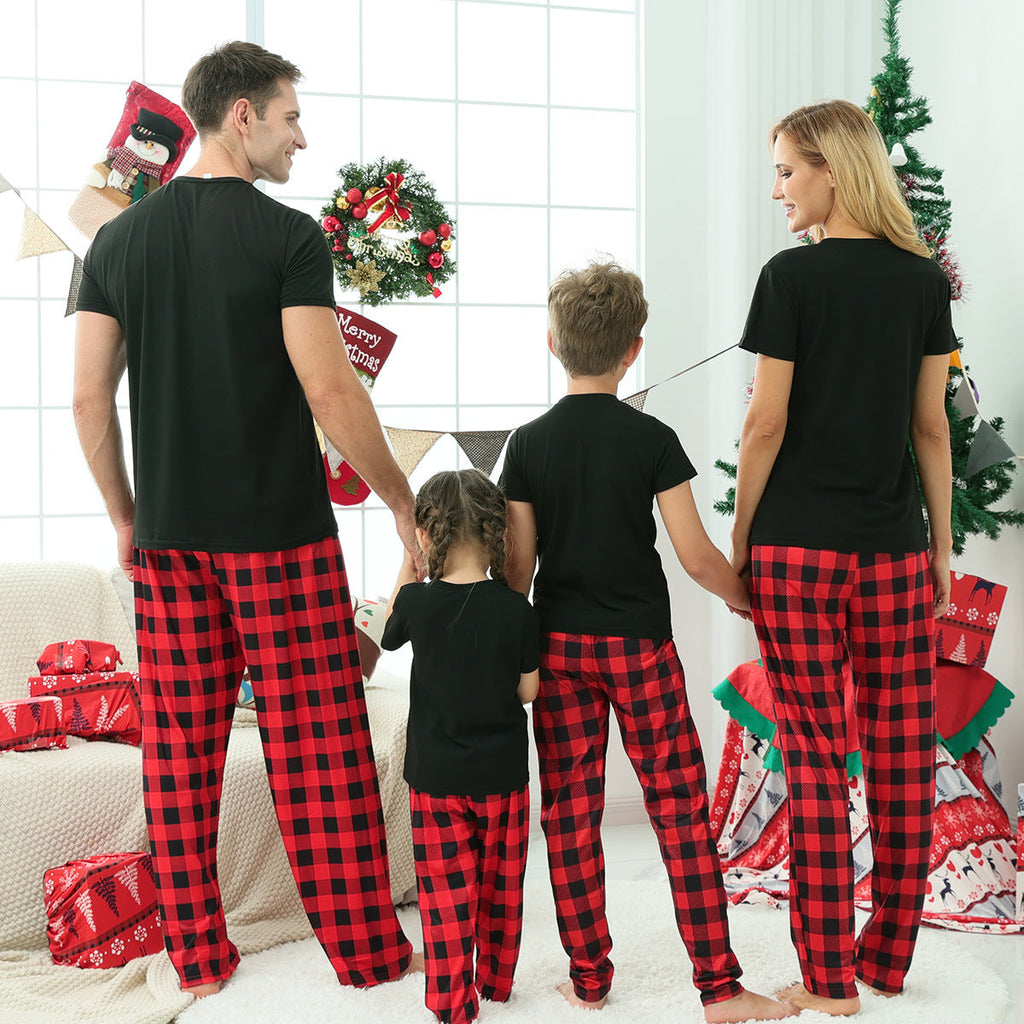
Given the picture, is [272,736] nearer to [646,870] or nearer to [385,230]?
[646,870]

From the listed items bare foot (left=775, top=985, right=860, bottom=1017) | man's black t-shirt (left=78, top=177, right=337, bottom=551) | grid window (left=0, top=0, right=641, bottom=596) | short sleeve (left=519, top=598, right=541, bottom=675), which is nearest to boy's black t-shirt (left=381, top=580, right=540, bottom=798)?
short sleeve (left=519, top=598, right=541, bottom=675)

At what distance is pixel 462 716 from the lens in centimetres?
180

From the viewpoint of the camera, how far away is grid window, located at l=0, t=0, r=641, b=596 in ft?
10.6

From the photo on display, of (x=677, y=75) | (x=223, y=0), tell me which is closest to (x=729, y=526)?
(x=677, y=75)

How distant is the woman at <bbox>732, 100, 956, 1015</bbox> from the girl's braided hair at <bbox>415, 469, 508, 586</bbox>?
44cm

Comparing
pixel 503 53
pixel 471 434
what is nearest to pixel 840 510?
pixel 471 434

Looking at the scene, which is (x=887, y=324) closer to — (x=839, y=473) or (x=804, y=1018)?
(x=839, y=473)

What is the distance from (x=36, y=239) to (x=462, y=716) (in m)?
1.72

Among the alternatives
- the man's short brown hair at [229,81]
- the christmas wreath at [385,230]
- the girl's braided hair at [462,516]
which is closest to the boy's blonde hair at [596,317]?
the girl's braided hair at [462,516]

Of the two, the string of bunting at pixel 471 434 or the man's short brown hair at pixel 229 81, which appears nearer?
the man's short brown hair at pixel 229 81

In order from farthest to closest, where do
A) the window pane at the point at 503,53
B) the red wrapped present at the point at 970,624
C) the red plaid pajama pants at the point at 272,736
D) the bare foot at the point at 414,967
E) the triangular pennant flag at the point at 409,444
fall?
the window pane at the point at 503,53, the triangular pennant flag at the point at 409,444, the red wrapped present at the point at 970,624, the bare foot at the point at 414,967, the red plaid pajama pants at the point at 272,736

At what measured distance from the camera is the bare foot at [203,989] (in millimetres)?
1975

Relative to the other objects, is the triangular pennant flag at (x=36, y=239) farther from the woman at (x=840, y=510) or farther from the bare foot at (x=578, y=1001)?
the bare foot at (x=578, y=1001)

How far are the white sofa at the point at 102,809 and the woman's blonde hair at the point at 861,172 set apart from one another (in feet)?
5.02
